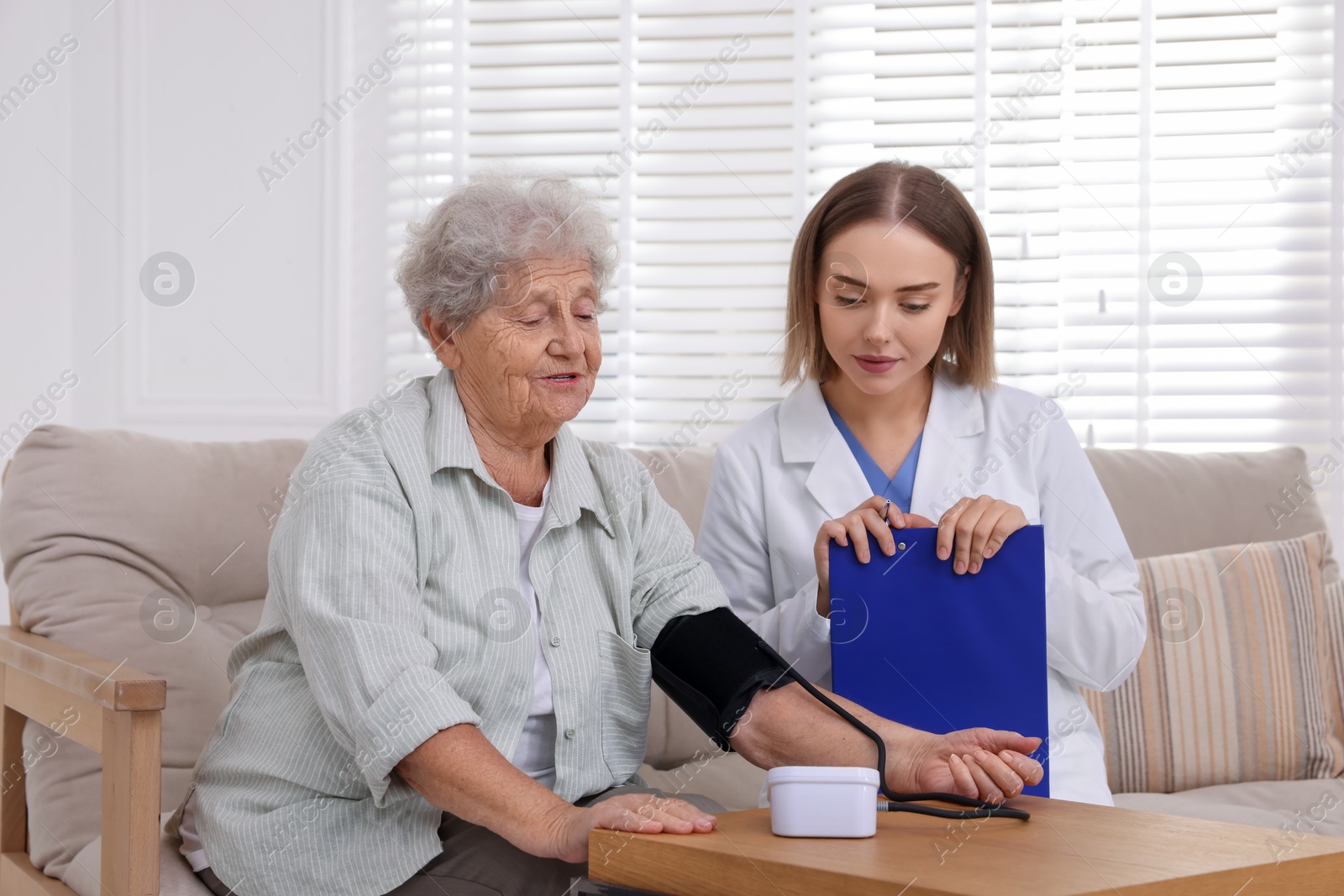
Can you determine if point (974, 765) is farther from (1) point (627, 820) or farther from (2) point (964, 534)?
(1) point (627, 820)

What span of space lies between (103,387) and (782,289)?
1.72 m

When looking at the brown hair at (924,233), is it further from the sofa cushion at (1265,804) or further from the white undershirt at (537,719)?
the sofa cushion at (1265,804)

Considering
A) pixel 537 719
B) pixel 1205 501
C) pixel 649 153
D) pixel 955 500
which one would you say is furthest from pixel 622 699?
pixel 649 153

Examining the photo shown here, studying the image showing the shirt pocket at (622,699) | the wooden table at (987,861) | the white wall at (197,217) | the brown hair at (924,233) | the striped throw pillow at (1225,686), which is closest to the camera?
the wooden table at (987,861)

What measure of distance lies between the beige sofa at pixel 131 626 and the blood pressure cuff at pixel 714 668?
1.97 feet

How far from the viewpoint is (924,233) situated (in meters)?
1.50

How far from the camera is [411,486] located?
50.2 inches

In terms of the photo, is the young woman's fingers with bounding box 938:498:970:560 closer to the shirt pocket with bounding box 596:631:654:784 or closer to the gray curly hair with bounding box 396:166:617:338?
the shirt pocket with bounding box 596:631:654:784

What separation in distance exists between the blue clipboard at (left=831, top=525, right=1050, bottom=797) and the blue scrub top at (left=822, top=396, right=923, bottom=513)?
28 cm

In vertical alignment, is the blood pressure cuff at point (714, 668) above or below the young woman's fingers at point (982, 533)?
below

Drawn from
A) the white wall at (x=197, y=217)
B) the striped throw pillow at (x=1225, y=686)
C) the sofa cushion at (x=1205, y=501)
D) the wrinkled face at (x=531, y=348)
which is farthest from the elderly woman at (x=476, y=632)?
the white wall at (x=197, y=217)

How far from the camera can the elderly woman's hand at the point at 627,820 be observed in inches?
37.4

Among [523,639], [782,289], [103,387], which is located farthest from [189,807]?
[782,289]

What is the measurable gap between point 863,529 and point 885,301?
0.33 meters
